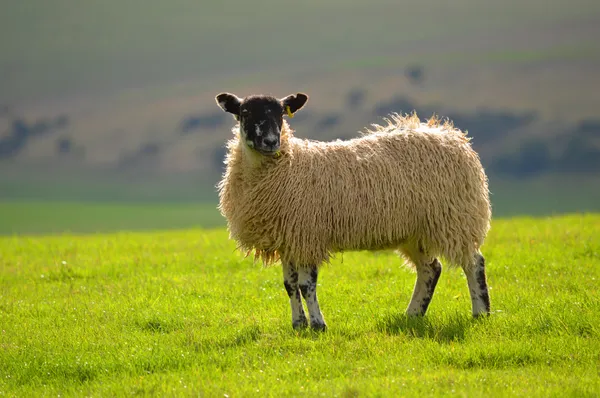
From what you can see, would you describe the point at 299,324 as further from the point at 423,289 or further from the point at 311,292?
the point at 423,289

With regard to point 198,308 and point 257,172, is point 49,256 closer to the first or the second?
point 198,308

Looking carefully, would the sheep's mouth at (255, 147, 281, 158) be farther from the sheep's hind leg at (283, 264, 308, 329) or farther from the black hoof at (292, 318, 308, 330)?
the black hoof at (292, 318, 308, 330)

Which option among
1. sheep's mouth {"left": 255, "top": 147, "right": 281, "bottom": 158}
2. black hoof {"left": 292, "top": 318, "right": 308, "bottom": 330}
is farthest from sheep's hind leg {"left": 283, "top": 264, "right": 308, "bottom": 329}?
sheep's mouth {"left": 255, "top": 147, "right": 281, "bottom": 158}

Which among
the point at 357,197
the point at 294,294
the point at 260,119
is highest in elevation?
the point at 260,119

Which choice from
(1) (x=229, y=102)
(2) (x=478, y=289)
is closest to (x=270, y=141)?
(1) (x=229, y=102)

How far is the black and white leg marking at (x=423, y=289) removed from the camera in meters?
11.3

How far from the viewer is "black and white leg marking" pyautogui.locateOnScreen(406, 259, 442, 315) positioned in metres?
11.3

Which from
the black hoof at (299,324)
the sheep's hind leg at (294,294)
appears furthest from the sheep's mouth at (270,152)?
the black hoof at (299,324)

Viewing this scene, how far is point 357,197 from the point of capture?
34.5 ft

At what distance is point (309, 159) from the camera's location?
35.4 ft

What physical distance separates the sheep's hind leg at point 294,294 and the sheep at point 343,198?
0.05 feet

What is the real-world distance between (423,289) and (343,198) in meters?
2.07

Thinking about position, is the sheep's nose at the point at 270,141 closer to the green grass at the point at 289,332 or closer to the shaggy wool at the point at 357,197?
the shaggy wool at the point at 357,197

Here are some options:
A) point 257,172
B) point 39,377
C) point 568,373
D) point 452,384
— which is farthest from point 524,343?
point 39,377
